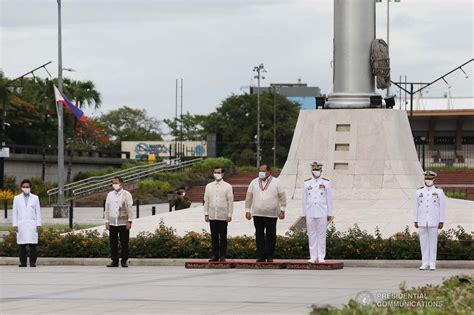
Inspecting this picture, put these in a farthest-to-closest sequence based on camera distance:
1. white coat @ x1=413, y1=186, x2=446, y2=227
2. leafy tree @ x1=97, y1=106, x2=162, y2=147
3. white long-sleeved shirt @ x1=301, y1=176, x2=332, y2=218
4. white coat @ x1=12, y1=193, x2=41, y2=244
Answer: leafy tree @ x1=97, y1=106, x2=162, y2=147 → white coat @ x1=12, y1=193, x2=41, y2=244 → white long-sleeved shirt @ x1=301, y1=176, x2=332, y2=218 → white coat @ x1=413, y1=186, x2=446, y2=227

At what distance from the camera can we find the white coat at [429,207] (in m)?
22.0

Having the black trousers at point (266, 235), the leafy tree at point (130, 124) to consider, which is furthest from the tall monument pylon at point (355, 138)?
the leafy tree at point (130, 124)

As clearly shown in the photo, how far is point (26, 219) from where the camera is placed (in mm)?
23359

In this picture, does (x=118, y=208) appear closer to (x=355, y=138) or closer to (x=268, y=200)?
(x=268, y=200)

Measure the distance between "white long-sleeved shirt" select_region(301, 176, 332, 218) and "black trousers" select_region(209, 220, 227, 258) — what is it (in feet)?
5.13

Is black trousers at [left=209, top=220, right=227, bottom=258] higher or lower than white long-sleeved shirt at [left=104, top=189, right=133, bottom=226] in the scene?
lower

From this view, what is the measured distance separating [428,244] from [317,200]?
7.07 ft

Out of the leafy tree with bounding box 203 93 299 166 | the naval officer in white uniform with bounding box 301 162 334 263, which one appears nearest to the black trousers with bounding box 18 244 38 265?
the naval officer in white uniform with bounding box 301 162 334 263

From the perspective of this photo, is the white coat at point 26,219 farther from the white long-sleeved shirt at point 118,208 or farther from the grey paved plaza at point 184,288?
the white long-sleeved shirt at point 118,208

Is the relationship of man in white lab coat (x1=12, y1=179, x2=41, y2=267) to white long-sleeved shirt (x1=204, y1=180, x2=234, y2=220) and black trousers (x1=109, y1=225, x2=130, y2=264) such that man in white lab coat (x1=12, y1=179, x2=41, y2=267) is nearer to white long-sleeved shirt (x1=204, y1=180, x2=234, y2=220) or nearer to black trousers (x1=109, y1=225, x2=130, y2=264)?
black trousers (x1=109, y1=225, x2=130, y2=264)

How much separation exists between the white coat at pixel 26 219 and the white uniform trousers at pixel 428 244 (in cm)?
735

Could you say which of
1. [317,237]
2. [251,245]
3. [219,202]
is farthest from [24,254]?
[317,237]

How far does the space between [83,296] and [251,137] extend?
300 ft

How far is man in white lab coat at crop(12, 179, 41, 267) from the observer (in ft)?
76.4
